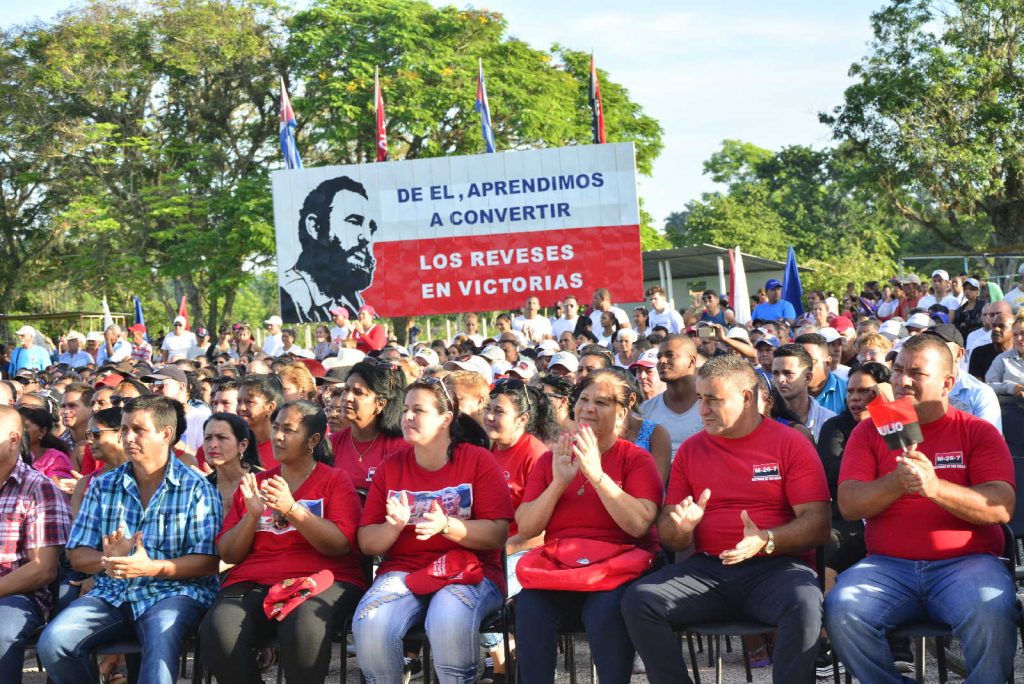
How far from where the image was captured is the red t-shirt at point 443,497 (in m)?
5.19

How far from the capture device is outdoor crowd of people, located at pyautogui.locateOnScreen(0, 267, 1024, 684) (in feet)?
15.1

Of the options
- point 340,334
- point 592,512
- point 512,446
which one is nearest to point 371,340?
point 340,334

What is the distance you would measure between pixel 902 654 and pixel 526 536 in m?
1.84

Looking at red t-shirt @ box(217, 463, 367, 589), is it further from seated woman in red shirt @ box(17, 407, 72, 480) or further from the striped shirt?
seated woman in red shirt @ box(17, 407, 72, 480)

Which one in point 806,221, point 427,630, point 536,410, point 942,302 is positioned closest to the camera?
point 427,630

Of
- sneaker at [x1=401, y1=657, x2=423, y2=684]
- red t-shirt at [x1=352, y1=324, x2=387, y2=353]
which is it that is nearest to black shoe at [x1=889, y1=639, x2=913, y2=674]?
sneaker at [x1=401, y1=657, x2=423, y2=684]

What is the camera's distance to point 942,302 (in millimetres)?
14586

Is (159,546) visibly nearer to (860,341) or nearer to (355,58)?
(860,341)

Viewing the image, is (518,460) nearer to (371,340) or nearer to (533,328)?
(371,340)

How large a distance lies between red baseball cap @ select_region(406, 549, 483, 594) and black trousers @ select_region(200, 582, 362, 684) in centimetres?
38

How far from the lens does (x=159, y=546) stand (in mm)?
5281

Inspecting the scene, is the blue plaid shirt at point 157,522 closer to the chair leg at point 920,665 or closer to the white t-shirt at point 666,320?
the chair leg at point 920,665

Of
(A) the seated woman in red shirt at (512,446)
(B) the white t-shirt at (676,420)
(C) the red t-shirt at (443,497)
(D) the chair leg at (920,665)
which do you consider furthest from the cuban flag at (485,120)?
(D) the chair leg at (920,665)

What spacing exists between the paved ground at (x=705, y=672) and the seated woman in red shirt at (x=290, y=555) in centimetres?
101
